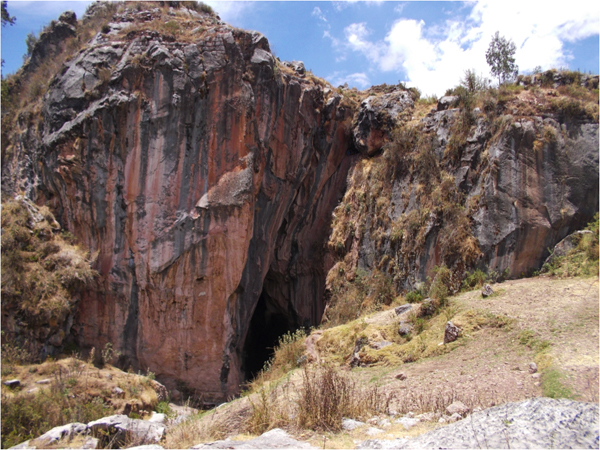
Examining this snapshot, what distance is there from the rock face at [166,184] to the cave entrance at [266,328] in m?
2.71

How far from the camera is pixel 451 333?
799cm

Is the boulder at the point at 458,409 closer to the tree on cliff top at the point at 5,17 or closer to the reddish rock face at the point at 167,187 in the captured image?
the reddish rock face at the point at 167,187

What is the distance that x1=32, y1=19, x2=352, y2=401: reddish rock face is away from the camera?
1377cm

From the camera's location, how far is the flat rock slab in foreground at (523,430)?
3.29 meters

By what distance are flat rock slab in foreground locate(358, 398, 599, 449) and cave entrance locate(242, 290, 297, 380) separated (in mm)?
14204

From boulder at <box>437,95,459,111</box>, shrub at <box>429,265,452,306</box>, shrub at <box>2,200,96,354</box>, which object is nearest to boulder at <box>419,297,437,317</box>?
shrub at <box>429,265,452,306</box>

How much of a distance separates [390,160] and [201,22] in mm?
9690

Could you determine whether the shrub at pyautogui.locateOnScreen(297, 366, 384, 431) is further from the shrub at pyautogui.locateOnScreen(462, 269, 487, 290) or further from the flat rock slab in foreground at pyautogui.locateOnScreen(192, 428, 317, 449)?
the shrub at pyautogui.locateOnScreen(462, 269, 487, 290)

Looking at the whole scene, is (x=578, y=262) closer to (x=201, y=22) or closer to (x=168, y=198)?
(x=168, y=198)

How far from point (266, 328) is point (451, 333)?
1263 cm

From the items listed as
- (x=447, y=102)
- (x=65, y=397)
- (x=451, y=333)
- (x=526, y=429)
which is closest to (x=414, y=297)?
(x=451, y=333)

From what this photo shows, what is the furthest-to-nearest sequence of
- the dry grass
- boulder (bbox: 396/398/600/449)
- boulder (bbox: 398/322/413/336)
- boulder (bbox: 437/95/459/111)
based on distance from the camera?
boulder (bbox: 437/95/459/111)
boulder (bbox: 398/322/413/336)
the dry grass
boulder (bbox: 396/398/600/449)

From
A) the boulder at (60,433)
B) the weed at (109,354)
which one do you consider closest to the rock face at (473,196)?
the weed at (109,354)

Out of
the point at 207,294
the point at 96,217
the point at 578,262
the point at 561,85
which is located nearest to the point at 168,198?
the point at 96,217
